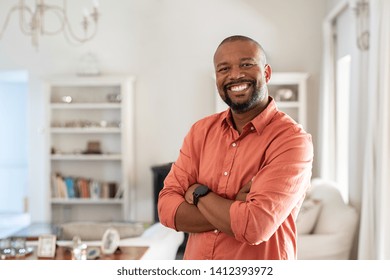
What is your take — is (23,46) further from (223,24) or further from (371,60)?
(371,60)

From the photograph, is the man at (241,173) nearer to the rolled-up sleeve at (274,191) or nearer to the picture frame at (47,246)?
the rolled-up sleeve at (274,191)

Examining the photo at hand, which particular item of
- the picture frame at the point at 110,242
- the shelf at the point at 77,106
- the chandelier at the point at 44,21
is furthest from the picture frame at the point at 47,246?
the shelf at the point at 77,106

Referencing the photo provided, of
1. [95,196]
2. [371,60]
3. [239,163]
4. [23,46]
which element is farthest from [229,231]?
[23,46]

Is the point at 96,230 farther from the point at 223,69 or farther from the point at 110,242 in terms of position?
the point at 223,69

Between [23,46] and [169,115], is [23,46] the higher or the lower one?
the higher one

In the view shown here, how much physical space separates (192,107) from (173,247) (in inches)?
18.6

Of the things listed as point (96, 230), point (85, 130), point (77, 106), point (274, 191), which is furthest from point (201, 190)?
point (77, 106)

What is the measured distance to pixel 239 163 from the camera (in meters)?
1.14

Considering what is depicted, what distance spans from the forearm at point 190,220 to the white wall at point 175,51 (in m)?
0.39

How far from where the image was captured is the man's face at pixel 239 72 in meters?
1.12

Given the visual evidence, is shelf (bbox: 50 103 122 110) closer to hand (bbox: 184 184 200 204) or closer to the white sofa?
the white sofa

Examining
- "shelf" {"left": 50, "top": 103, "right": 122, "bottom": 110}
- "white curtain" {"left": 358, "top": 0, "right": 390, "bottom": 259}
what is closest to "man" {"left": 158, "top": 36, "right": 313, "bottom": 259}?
"white curtain" {"left": 358, "top": 0, "right": 390, "bottom": 259}

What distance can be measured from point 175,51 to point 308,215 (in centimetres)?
92

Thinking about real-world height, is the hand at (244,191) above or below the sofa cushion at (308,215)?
above
